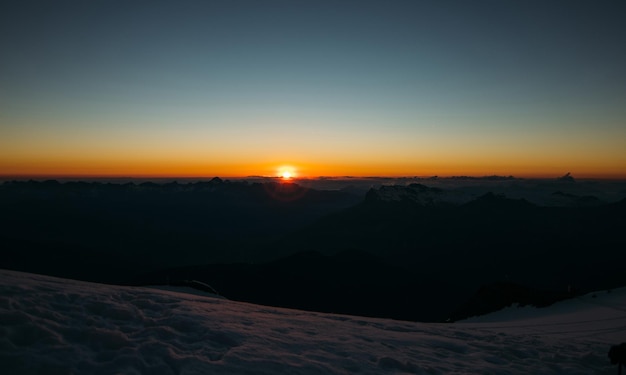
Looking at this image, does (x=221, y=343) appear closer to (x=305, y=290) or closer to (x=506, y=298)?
(x=506, y=298)

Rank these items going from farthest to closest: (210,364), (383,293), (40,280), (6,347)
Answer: (383,293), (40,280), (210,364), (6,347)

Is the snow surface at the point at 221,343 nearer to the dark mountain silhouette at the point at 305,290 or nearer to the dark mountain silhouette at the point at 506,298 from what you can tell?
the dark mountain silhouette at the point at 506,298

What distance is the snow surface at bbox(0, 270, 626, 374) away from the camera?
9.23m

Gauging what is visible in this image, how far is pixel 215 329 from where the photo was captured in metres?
12.0

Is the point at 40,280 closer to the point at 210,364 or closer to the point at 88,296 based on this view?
the point at 88,296

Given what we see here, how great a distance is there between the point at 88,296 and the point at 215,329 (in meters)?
4.92

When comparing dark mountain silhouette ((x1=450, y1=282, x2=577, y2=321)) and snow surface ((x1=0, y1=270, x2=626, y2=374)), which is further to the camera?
dark mountain silhouette ((x1=450, y1=282, x2=577, y2=321))

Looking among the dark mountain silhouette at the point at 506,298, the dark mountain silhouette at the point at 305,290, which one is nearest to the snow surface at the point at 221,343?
the dark mountain silhouette at the point at 506,298

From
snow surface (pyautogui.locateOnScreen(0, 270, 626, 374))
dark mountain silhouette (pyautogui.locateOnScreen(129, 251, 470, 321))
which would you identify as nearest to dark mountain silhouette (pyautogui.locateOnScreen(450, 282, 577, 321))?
snow surface (pyautogui.locateOnScreen(0, 270, 626, 374))

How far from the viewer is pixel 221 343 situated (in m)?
11.1

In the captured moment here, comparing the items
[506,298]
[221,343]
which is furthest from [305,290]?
[221,343]

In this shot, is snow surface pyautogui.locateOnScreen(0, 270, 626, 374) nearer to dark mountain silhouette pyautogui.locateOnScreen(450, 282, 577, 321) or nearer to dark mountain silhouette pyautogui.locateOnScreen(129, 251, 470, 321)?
dark mountain silhouette pyautogui.locateOnScreen(450, 282, 577, 321)

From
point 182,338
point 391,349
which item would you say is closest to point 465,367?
point 391,349

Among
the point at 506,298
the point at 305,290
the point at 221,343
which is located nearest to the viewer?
the point at 221,343
